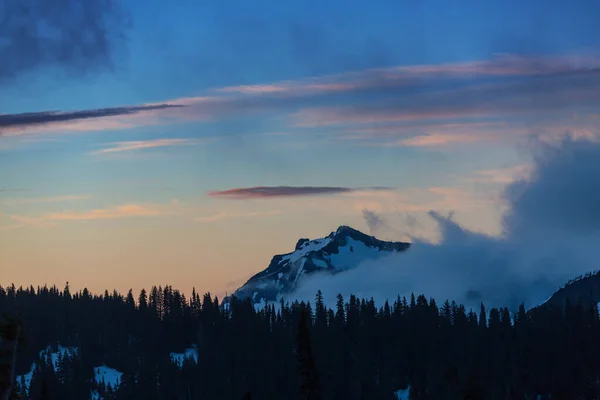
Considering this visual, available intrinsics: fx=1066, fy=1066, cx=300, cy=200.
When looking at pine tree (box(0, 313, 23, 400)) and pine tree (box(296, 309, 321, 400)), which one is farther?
pine tree (box(296, 309, 321, 400))

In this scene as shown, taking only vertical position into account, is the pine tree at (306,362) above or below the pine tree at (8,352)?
above

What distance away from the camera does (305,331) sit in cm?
7388

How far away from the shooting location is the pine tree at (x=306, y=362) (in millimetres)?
73625

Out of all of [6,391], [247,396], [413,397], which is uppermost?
[413,397]

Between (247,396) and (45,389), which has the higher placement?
(45,389)

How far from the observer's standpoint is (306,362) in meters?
74.8

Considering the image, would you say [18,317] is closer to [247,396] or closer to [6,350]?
[6,350]

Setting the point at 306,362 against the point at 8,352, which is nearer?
the point at 8,352

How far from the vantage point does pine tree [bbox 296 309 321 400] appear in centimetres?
7362

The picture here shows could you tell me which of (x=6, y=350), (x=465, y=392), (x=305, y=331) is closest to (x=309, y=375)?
(x=305, y=331)

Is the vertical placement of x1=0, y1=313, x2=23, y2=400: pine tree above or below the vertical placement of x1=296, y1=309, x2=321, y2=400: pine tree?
below

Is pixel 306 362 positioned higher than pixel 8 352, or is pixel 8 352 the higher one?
pixel 306 362

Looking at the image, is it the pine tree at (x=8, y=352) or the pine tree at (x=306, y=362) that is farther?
the pine tree at (x=306, y=362)

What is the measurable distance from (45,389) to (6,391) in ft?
113
